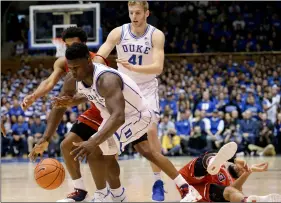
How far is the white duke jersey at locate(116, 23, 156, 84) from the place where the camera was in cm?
767

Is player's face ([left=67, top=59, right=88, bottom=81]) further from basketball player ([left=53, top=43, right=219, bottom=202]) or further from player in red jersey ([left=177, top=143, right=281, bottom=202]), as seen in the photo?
player in red jersey ([left=177, top=143, right=281, bottom=202])

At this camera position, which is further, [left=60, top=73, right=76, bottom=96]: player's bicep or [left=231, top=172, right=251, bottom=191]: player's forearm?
[left=60, top=73, right=76, bottom=96]: player's bicep

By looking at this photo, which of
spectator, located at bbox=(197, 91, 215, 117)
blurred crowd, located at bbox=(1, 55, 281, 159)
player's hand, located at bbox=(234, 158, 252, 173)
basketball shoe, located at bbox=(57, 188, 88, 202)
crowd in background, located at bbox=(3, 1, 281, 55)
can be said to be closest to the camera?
Answer: player's hand, located at bbox=(234, 158, 252, 173)

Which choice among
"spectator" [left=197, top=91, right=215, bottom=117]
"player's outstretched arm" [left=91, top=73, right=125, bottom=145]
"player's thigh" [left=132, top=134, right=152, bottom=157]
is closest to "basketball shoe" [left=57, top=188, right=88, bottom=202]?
"player's thigh" [left=132, top=134, right=152, bottom=157]

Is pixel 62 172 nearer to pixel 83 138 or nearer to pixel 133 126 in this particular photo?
pixel 83 138

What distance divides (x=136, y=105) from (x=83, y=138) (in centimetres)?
107

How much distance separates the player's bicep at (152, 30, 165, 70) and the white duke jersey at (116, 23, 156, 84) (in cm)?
8

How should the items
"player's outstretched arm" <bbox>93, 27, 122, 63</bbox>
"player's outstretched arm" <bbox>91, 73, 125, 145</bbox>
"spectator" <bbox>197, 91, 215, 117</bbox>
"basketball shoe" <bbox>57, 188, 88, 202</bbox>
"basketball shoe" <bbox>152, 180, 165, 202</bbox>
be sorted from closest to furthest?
1. "player's outstretched arm" <bbox>91, 73, 125, 145</bbox>
2. "basketball shoe" <bbox>57, 188, 88, 202</bbox>
3. "basketball shoe" <bbox>152, 180, 165, 202</bbox>
4. "player's outstretched arm" <bbox>93, 27, 122, 63</bbox>
5. "spectator" <bbox>197, 91, 215, 117</bbox>

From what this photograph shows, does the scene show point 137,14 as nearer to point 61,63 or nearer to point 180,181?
point 61,63

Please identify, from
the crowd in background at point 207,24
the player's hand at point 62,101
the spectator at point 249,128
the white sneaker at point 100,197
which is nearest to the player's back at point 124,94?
the player's hand at point 62,101

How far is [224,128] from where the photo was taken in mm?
17453

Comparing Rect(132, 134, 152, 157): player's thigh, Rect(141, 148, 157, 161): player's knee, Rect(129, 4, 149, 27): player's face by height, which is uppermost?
Rect(129, 4, 149, 27): player's face

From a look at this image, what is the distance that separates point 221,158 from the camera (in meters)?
6.44

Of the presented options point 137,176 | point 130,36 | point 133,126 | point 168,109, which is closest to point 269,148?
point 168,109
